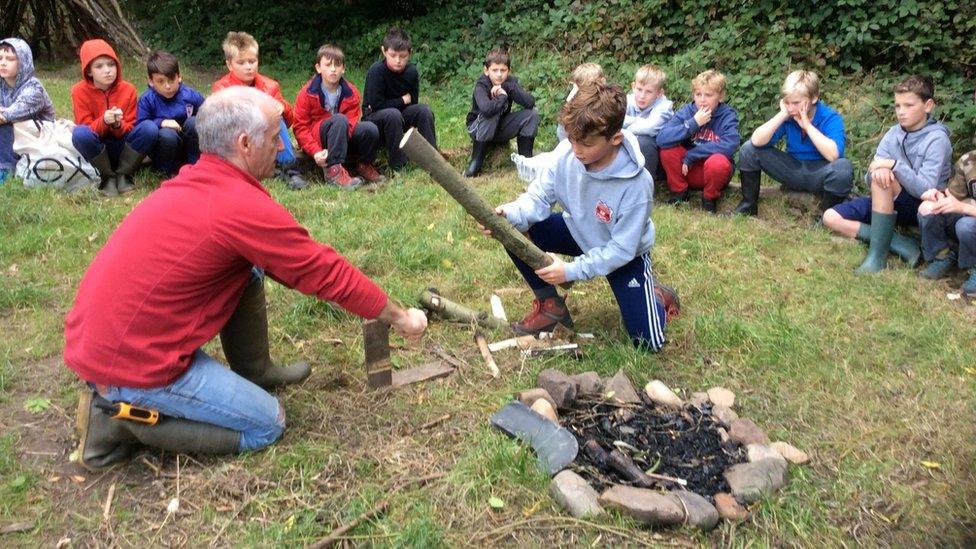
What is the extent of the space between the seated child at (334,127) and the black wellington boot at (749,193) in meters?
3.25

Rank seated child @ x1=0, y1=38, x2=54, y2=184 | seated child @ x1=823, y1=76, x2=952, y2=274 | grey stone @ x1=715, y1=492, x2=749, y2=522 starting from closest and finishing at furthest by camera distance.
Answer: grey stone @ x1=715, y1=492, x2=749, y2=522, seated child @ x1=823, y1=76, x2=952, y2=274, seated child @ x1=0, y1=38, x2=54, y2=184

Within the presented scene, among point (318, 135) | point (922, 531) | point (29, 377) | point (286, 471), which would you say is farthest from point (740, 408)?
point (318, 135)

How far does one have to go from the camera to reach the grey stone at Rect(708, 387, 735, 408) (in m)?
3.59

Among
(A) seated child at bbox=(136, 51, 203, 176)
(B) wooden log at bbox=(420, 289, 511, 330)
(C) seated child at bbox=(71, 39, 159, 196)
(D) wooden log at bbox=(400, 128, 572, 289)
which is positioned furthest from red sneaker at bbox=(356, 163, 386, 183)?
(D) wooden log at bbox=(400, 128, 572, 289)

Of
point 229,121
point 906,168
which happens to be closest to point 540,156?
point 906,168

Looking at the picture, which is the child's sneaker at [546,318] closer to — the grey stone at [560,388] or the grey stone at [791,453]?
the grey stone at [560,388]

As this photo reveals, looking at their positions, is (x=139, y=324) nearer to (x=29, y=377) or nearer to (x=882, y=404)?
(x=29, y=377)

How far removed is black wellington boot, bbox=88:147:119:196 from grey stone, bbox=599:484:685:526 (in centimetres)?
540

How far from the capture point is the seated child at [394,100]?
23.8ft

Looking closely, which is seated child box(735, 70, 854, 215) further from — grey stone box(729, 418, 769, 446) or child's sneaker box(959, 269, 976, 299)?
grey stone box(729, 418, 769, 446)

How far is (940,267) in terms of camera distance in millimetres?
5070

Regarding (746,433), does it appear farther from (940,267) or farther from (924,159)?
(924,159)

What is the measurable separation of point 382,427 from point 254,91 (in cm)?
154

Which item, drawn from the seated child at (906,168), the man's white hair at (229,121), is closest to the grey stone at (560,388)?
the man's white hair at (229,121)
